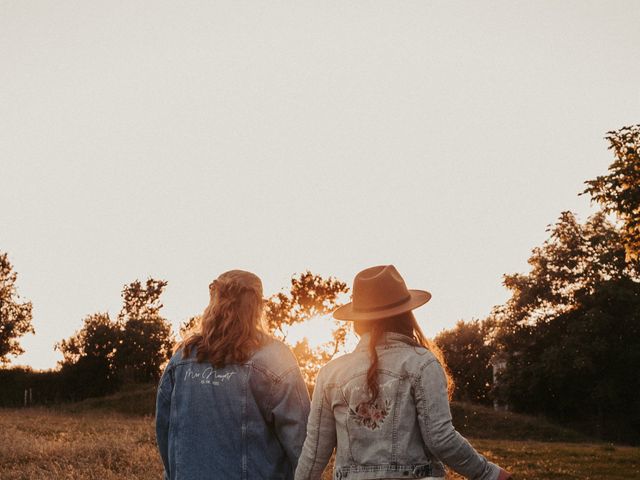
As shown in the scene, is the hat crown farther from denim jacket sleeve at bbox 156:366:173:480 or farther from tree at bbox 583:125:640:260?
tree at bbox 583:125:640:260

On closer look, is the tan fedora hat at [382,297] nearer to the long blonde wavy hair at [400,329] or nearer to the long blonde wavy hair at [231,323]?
the long blonde wavy hair at [400,329]

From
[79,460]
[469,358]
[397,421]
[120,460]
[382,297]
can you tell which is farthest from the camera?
[469,358]

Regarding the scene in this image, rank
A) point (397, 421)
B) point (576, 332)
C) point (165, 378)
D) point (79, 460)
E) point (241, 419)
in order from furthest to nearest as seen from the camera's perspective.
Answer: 1. point (576, 332)
2. point (79, 460)
3. point (165, 378)
4. point (241, 419)
5. point (397, 421)

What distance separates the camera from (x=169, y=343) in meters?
67.7

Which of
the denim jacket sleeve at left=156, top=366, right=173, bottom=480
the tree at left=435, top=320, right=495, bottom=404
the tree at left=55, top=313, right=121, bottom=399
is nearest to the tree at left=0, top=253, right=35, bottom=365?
the tree at left=55, top=313, right=121, bottom=399

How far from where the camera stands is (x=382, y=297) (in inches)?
161

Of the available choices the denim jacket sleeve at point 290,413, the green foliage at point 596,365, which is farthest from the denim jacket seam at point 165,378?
the green foliage at point 596,365

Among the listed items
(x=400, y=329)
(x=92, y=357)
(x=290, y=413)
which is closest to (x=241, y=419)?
(x=290, y=413)

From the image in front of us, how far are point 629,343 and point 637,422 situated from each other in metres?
5.15

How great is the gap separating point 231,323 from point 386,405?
129 centimetres

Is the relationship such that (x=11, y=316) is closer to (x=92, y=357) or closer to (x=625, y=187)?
(x=92, y=357)

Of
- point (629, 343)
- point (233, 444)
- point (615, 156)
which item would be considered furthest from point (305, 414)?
point (629, 343)

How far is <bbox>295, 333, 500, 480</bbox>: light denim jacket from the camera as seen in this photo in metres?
3.62

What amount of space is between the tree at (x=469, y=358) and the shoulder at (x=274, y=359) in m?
65.6
